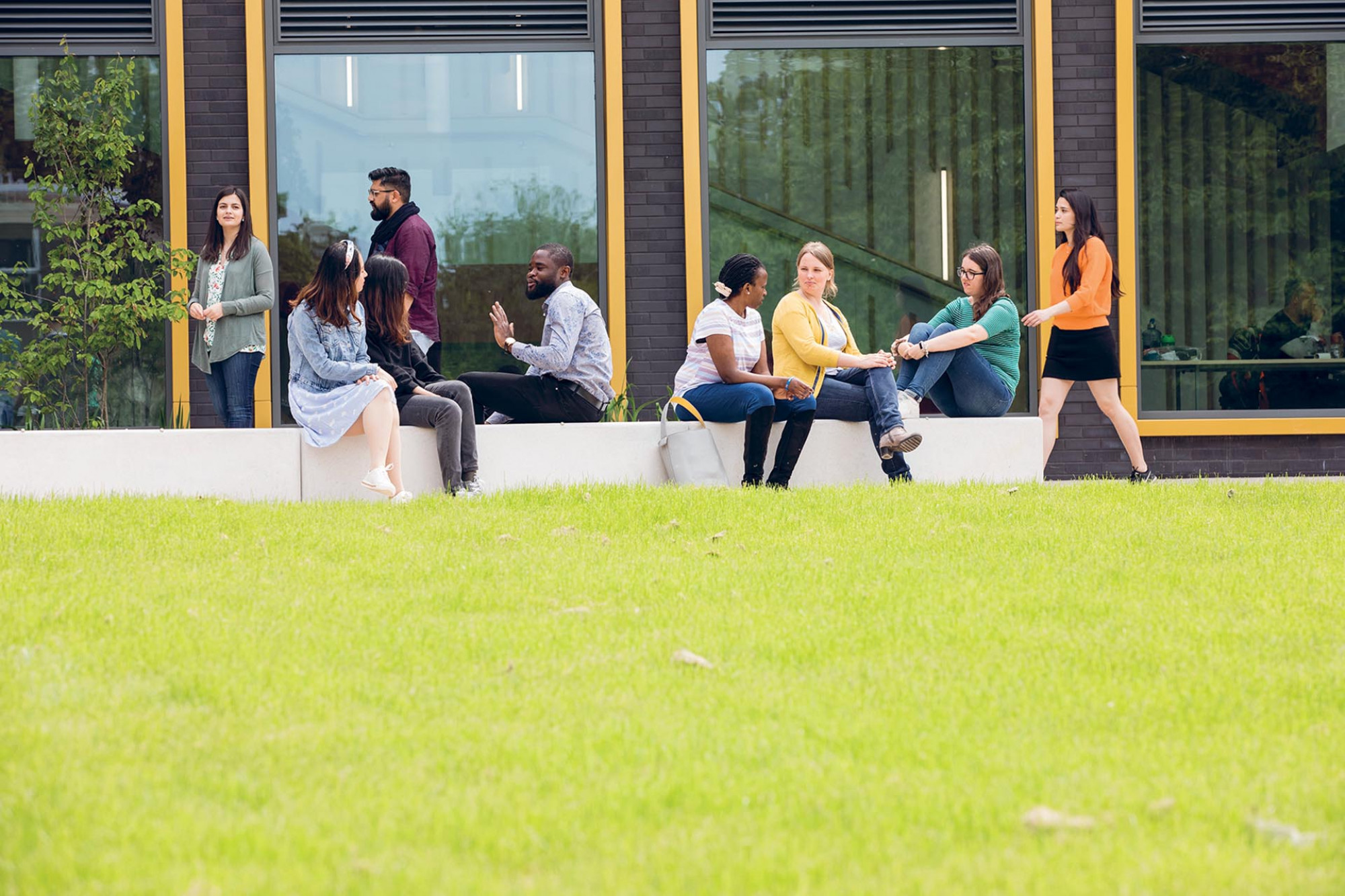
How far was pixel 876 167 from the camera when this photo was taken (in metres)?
10.7

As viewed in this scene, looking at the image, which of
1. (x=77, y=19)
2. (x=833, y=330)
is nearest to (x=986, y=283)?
(x=833, y=330)

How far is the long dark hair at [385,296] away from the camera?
296 inches

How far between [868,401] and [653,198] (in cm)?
329

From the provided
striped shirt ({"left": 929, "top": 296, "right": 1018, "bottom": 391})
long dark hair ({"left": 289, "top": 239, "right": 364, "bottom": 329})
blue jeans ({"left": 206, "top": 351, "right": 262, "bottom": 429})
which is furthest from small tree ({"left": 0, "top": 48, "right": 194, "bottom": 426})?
striped shirt ({"left": 929, "top": 296, "right": 1018, "bottom": 391})

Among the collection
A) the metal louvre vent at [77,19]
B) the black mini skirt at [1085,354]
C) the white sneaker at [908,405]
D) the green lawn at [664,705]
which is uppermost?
the metal louvre vent at [77,19]

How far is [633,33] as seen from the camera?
10.4 meters

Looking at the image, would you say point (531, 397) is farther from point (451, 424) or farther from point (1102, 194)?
point (1102, 194)

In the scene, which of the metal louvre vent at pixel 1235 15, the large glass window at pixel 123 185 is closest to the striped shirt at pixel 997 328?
the metal louvre vent at pixel 1235 15

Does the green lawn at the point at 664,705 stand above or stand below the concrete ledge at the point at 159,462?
below

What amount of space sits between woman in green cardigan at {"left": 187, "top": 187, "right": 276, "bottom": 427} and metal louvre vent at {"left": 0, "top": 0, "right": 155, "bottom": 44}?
8.46 feet

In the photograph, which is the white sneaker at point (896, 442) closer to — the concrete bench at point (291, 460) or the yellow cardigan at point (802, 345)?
the concrete bench at point (291, 460)

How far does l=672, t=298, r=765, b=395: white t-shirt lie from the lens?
764 cm

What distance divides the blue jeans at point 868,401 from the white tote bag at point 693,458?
2.45 ft

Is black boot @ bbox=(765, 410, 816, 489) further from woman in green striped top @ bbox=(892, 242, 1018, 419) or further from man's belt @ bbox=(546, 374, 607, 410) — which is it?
man's belt @ bbox=(546, 374, 607, 410)
